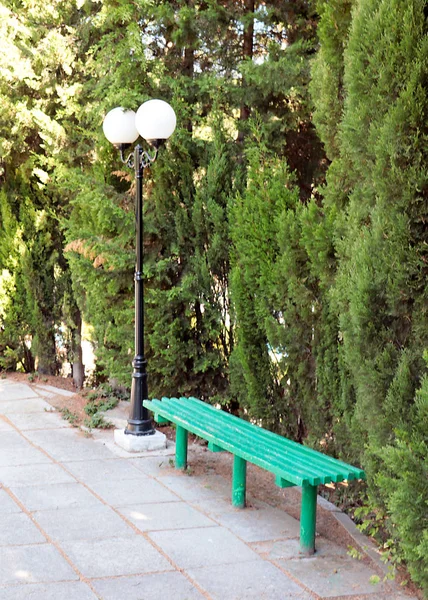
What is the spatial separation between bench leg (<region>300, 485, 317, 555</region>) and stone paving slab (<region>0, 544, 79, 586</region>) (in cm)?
137

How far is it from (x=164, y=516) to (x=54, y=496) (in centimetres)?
92

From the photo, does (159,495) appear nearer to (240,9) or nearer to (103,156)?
(103,156)

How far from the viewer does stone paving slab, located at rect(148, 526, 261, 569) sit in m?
4.52

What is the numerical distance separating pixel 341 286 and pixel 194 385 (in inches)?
124

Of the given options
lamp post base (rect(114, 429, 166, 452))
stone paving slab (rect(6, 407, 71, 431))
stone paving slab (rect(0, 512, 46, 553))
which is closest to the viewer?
stone paving slab (rect(0, 512, 46, 553))

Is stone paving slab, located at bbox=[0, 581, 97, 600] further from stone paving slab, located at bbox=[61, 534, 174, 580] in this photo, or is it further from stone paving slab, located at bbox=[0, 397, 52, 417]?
stone paving slab, located at bbox=[0, 397, 52, 417]

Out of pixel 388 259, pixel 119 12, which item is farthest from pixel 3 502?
pixel 119 12

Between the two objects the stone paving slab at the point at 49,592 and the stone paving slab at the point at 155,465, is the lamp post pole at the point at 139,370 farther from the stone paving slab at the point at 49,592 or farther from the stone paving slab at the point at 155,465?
the stone paving slab at the point at 49,592

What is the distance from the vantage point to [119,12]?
23.7 ft

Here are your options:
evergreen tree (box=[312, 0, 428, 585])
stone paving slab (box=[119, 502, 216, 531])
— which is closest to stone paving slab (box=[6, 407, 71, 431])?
stone paving slab (box=[119, 502, 216, 531])

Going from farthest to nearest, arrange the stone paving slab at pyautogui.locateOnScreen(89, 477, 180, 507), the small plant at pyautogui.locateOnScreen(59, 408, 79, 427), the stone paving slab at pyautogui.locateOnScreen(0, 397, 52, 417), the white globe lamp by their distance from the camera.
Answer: the stone paving slab at pyautogui.locateOnScreen(0, 397, 52, 417) → the small plant at pyautogui.locateOnScreen(59, 408, 79, 427) → the white globe lamp → the stone paving slab at pyautogui.locateOnScreen(89, 477, 180, 507)

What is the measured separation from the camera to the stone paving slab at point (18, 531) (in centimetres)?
475

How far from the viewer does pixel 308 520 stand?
183 inches

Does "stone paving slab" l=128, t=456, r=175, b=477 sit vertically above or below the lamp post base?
below
